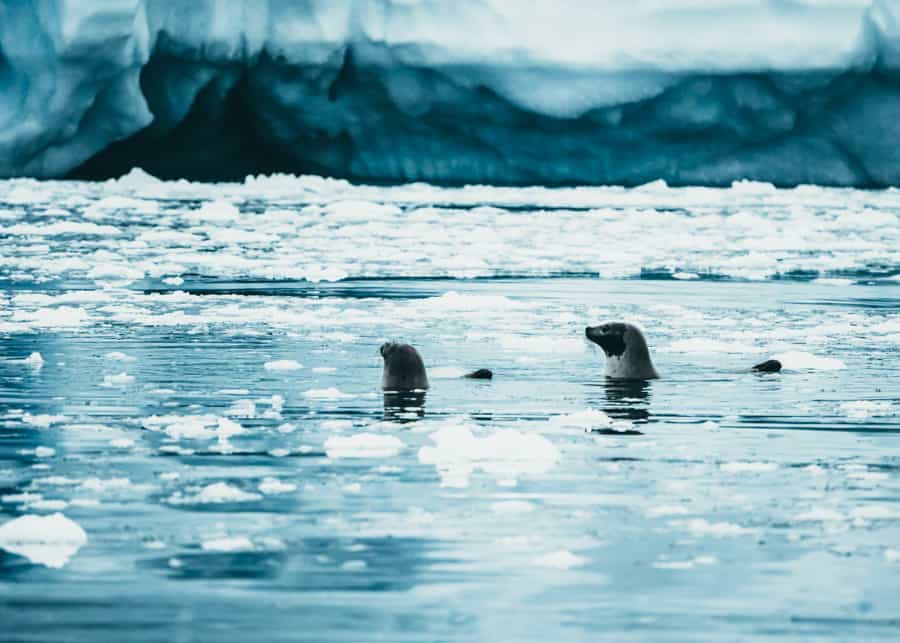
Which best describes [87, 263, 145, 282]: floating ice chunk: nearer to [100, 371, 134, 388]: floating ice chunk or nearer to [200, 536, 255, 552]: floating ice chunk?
[100, 371, 134, 388]: floating ice chunk

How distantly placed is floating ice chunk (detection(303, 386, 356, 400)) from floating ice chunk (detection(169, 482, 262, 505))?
6.89ft

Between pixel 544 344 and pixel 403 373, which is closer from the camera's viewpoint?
pixel 403 373

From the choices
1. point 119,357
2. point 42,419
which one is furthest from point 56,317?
point 42,419

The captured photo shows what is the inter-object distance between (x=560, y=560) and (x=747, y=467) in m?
1.43

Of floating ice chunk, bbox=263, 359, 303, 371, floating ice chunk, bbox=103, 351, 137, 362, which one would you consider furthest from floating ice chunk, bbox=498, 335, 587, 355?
floating ice chunk, bbox=103, 351, 137, 362

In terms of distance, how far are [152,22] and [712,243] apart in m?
7.89

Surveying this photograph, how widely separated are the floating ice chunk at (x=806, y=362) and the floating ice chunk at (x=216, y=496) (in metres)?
3.81

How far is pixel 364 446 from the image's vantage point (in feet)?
19.3

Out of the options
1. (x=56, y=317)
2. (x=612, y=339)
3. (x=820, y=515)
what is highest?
(x=56, y=317)

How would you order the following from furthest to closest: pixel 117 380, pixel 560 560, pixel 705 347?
pixel 705 347 → pixel 117 380 → pixel 560 560

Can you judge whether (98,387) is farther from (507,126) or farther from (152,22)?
(507,126)

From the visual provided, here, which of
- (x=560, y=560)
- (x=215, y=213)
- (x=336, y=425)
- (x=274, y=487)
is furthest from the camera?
(x=215, y=213)

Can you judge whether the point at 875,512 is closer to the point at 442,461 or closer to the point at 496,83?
the point at 442,461

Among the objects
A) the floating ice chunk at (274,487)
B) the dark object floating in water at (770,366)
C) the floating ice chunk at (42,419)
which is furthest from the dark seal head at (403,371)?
the floating ice chunk at (274,487)
